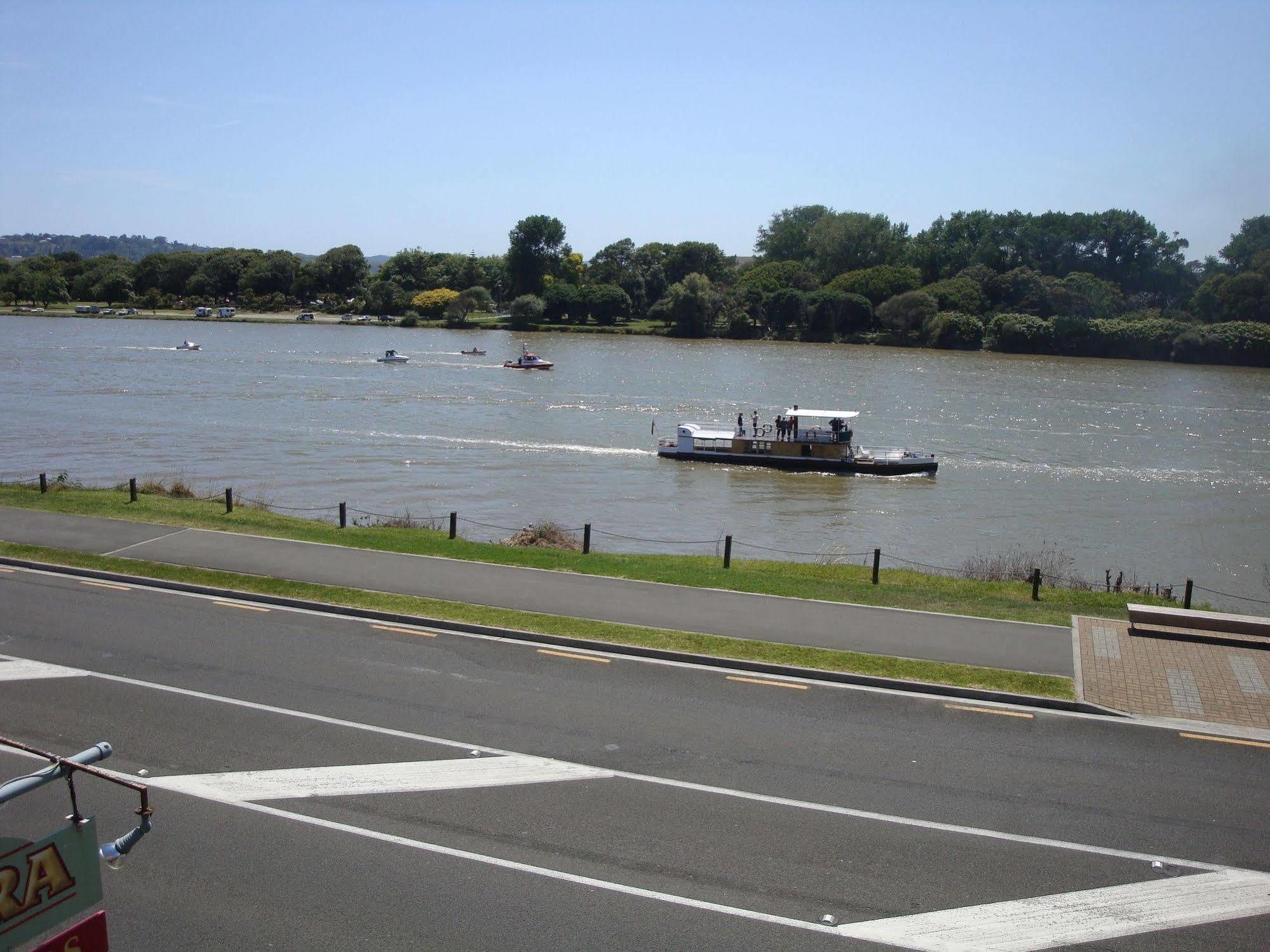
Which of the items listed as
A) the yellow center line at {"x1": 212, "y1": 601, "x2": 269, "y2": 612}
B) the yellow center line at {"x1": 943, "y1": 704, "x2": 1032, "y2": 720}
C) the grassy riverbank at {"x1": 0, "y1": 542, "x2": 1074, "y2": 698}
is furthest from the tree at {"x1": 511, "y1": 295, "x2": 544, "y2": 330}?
the yellow center line at {"x1": 943, "y1": 704, "x2": 1032, "y2": 720}

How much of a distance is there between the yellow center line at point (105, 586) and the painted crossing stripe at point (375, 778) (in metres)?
8.26

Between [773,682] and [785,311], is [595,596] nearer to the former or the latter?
[773,682]

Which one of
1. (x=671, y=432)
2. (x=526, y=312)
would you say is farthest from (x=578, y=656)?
(x=526, y=312)

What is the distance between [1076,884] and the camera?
948 centimetres

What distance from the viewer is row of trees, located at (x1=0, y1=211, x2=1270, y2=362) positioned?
12781 centimetres

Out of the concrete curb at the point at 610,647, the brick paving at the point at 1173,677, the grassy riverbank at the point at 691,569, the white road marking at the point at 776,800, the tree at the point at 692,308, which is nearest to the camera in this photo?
the white road marking at the point at 776,800

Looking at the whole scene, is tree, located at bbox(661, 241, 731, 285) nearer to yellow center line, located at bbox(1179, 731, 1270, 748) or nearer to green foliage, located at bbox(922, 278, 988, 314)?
green foliage, located at bbox(922, 278, 988, 314)

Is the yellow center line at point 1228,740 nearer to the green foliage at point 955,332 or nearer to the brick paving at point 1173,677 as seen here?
the brick paving at point 1173,677

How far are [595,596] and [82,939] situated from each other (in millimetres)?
13071

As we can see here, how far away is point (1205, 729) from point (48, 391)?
7058cm

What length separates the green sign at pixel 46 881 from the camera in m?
4.75

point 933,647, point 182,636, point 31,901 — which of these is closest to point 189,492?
point 182,636

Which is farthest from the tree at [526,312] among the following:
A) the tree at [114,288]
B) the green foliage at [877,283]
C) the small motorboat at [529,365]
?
the tree at [114,288]

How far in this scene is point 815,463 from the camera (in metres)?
51.9
